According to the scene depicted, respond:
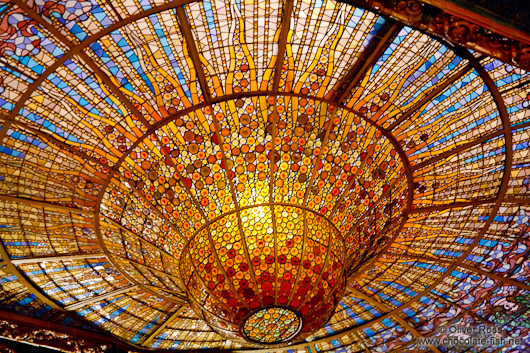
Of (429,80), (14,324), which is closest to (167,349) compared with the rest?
(14,324)

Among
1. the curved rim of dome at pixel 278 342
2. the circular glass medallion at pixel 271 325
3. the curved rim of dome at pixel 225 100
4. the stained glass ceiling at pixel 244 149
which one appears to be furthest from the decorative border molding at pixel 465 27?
the circular glass medallion at pixel 271 325

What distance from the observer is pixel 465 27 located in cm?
617

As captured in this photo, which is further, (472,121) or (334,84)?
(472,121)

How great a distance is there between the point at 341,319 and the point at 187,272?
18.0 ft

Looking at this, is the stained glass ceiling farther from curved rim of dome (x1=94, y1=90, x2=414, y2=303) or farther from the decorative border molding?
the decorative border molding

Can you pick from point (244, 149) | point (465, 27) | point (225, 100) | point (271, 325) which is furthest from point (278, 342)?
point (465, 27)

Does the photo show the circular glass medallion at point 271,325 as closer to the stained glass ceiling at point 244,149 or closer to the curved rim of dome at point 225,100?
the stained glass ceiling at point 244,149

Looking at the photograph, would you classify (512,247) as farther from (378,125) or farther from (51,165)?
(51,165)

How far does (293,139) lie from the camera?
9188 millimetres

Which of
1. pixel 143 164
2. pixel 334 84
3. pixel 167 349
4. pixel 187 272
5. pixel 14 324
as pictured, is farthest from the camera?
pixel 167 349

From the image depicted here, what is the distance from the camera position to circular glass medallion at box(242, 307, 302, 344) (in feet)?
30.7

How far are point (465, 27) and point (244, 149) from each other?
4074mm

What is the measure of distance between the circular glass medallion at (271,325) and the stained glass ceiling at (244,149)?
0.04 m

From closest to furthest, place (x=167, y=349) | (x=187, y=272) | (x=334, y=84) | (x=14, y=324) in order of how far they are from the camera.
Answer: (x=334, y=84)
(x=187, y=272)
(x=14, y=324)
(x=167, y=349)
